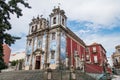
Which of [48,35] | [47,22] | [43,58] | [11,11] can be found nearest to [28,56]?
[43,58]

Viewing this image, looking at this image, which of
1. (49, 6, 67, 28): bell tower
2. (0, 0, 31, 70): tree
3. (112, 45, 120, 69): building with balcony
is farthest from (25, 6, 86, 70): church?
(112, 45, 120, 69): building with balcony

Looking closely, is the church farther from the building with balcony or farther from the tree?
the building with balcony

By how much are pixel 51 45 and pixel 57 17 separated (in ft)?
17.9

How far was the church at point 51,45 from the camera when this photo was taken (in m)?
23.9

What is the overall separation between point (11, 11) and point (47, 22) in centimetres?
1917

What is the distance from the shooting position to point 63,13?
27.2 meters

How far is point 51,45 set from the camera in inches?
975

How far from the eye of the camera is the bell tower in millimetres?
25938

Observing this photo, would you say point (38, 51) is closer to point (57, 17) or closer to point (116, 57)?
point (57, 17)

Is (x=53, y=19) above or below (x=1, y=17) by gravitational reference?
above

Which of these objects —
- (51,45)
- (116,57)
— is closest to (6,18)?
(51,45)

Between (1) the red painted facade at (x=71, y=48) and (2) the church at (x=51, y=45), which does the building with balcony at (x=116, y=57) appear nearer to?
(1) the red painted facade at (x=71, y=48)

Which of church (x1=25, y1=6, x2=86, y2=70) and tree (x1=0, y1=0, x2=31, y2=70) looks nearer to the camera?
tree (x1=0, y1=0, x2=31, y2=70)

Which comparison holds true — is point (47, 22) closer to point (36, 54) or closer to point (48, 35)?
→ point (48, 35)
